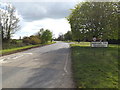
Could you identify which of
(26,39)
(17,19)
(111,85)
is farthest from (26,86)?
(26,39)

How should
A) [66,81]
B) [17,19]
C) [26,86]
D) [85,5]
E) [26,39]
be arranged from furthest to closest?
1. [26,39]
2. [17,19]
3. [85,5]
4. [66,81]
5. [26,86]

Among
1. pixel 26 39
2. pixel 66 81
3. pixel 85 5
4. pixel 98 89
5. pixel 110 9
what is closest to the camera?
pixel 98 89

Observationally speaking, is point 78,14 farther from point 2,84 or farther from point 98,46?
point 2,84

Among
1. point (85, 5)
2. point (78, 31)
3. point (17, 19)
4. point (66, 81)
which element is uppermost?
point (85, 5)

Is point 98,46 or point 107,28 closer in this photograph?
point 107,28

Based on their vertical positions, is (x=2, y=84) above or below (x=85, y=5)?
below

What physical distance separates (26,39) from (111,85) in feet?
123

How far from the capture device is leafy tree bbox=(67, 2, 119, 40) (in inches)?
984

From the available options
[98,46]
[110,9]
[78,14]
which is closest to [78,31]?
[78,14]

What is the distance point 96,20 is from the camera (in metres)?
25.7

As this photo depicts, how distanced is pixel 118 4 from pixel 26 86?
25728mm

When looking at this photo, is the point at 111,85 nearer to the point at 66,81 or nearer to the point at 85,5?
the point at 66,81

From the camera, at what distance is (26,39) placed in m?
40.5

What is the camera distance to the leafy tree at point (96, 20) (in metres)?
25.0
